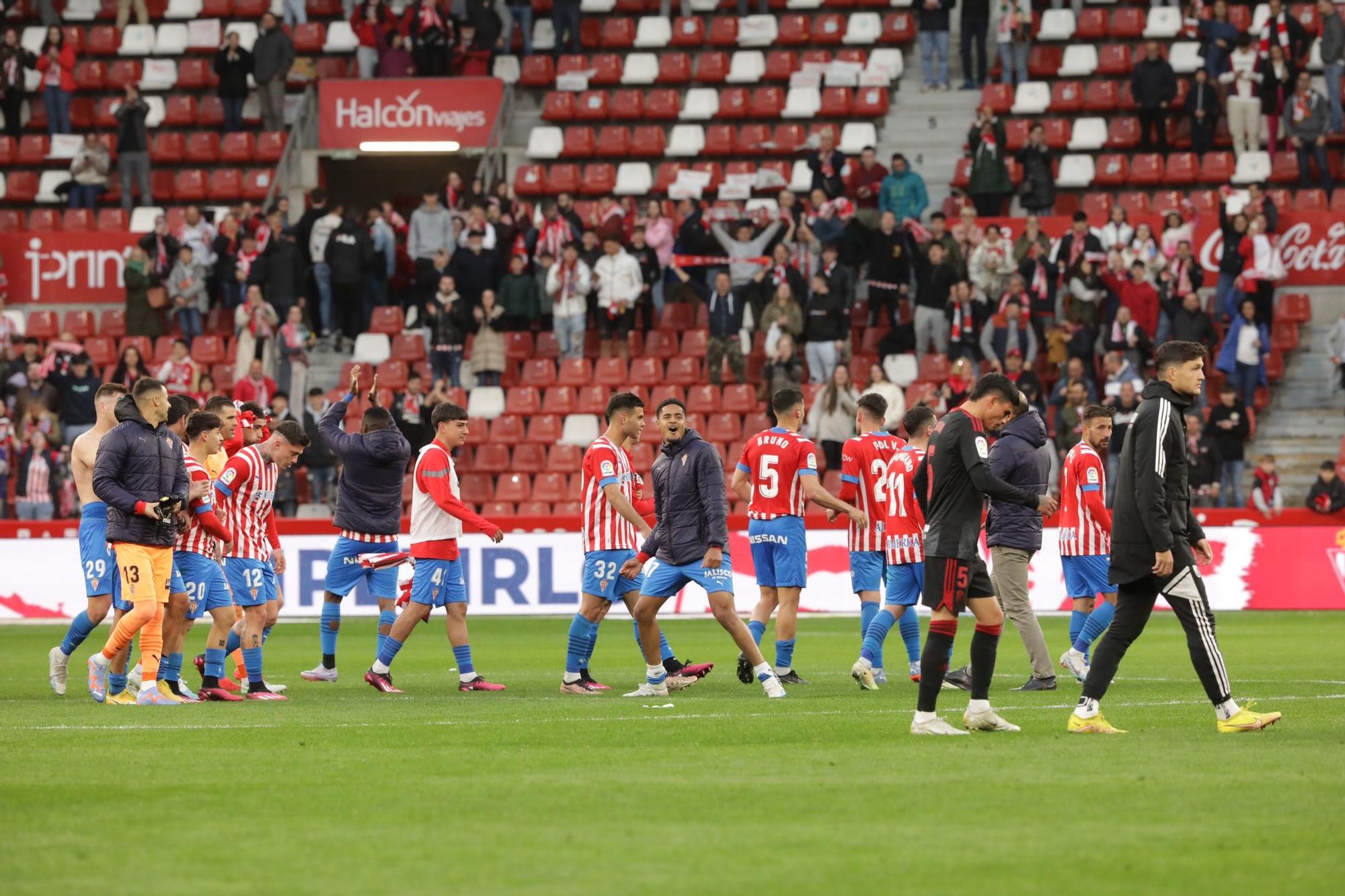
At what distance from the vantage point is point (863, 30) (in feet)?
113

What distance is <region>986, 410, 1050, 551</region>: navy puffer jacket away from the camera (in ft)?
46.1

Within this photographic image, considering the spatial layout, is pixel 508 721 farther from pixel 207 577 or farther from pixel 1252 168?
pixel 1252 168

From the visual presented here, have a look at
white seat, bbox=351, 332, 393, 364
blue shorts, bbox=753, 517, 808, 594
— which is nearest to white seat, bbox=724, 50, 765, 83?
white seat, bbox=351, 332, 393, 364

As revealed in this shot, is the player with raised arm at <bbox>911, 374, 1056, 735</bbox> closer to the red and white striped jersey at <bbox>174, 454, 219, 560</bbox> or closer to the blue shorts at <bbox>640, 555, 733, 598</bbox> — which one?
the blue shorts at <bbox>640, 555, 733, 598</bbox>

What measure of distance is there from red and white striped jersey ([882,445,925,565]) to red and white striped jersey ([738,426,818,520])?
704 mm

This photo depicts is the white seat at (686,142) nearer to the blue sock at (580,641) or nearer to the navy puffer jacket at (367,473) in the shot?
the navy puffer jacket at (367,473)

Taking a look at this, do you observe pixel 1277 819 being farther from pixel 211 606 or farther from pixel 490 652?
pixel 490 652

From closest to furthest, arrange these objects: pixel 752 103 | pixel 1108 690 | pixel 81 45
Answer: pixel 1108 690, pixel 752 103, pixel 81 45

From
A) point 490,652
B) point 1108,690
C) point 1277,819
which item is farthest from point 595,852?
point 490,652

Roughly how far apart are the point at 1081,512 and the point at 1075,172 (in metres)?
17.8

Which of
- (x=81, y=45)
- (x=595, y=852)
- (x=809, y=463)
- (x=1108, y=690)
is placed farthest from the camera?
(x=81, y=45)

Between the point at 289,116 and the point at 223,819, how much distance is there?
29.8 meters

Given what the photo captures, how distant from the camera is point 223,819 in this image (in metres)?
8.03

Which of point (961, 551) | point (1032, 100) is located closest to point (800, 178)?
point (1032, 100)
